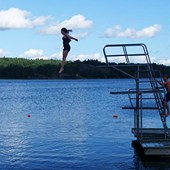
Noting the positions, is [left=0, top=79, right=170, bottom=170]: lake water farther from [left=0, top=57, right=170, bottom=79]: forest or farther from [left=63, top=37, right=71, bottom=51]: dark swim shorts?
[left=63, top=37, right=71, bottom=51]: dark swim shorts

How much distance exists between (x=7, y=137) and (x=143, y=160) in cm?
1499

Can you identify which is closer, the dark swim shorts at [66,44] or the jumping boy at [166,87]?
the dark swim shorts at [66,44]

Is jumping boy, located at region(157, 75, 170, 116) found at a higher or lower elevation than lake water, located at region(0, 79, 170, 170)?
higher

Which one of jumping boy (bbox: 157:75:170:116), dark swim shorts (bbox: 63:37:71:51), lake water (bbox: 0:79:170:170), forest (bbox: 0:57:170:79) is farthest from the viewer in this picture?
lake water (bbox: 0:79:170:170)

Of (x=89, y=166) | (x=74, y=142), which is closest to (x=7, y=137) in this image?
(x=74, y=142)

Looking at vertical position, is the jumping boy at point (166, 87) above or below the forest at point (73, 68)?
below

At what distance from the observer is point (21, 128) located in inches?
1711

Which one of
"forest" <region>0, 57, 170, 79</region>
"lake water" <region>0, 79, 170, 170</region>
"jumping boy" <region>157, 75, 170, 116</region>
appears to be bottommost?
"lake water" <region>0, 79, 170, 170</region>

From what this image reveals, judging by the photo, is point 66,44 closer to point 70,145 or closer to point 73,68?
point 73,68

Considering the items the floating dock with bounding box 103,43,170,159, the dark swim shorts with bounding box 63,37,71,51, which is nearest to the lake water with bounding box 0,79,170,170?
the floating dock with bounding box 103,43,170,159

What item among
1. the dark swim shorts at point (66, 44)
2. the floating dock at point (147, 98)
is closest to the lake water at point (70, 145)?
the floating dock at point (147, 98)

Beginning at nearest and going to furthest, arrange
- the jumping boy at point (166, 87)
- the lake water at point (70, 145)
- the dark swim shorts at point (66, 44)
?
the dark swim shorts at point (66, 44) → the jumping boy at point (166, 87) → the lake water at point (70, 145)

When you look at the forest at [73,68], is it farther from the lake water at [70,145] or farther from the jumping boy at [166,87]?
the lake water at [70,145]

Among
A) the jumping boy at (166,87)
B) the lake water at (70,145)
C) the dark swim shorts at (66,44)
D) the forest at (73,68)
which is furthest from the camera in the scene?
the lake water at (70,145)
